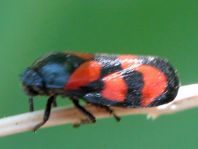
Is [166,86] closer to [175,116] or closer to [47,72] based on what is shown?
[47,72]

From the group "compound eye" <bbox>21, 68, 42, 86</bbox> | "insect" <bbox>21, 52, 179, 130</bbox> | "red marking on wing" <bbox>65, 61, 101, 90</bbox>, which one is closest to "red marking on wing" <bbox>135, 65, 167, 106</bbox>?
"insect" <bbox>21, 52, 179, 130</bbox>

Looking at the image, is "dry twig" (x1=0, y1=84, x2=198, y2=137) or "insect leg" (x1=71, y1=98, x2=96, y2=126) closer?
"dry twig" (x1=0, y1=84, x2=198, y2=137)

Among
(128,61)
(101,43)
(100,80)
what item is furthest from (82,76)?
(101,43)

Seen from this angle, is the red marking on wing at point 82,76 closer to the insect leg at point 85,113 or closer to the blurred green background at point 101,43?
the insect leg at point 85,113

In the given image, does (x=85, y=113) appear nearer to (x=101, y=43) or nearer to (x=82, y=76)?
(x=82, y=76)

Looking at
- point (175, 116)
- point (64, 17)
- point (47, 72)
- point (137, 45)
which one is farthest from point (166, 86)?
point (64, 17)

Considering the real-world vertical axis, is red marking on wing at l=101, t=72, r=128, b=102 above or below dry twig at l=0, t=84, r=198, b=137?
above

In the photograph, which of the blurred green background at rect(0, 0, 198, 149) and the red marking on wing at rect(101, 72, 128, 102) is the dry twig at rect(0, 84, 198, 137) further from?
the blurred green background at rect(0, 0, 198, 149)
